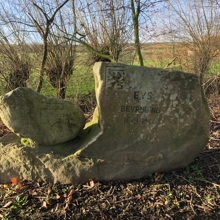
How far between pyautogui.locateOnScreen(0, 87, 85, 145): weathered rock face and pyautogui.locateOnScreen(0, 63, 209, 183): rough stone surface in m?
0.17

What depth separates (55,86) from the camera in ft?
25.2

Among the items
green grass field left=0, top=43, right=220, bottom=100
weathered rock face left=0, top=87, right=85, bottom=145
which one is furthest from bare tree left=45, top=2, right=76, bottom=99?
weathered rock face left=0, top=87, right=85, bottom=145

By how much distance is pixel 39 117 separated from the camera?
129 inches

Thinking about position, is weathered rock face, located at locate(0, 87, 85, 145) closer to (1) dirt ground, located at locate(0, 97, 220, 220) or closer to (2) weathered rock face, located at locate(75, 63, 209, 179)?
(2) weathered rock face, located at locate(75, 63, 209, 179)

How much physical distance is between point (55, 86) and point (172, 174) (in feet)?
16.4

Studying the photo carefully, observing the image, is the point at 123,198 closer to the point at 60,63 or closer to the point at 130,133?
the point at 130,133

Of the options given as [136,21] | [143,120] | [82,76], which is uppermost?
[136,21]

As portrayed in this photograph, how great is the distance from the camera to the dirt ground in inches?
113

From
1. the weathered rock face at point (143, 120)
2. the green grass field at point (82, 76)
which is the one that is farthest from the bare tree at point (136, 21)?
the weathered rock face at point (143, 120)

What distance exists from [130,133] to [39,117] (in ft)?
3.33

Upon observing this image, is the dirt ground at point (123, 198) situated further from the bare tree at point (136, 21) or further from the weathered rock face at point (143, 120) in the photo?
the bare tree at point (136, 21)

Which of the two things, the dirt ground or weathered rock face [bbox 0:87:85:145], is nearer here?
the dirt ground

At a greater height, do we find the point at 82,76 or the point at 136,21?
the point at 136,21

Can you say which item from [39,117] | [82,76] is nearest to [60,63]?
[82,76]
